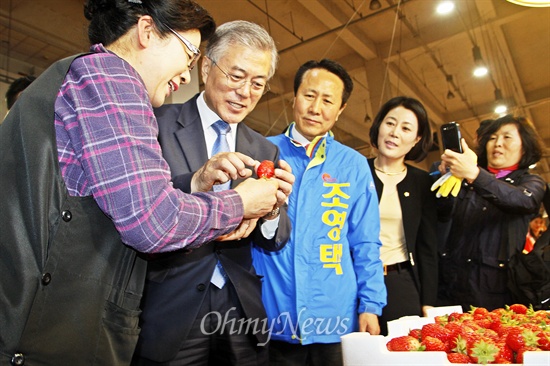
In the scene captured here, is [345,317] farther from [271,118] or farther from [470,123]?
[470,123]

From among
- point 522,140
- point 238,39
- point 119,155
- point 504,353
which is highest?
point 522,140

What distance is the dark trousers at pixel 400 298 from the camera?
6.86 ft

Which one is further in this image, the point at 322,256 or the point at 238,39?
the point at 322,256

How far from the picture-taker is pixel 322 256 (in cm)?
183

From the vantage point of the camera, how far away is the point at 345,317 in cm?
181

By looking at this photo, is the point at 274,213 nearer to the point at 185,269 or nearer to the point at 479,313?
the point at 185,269

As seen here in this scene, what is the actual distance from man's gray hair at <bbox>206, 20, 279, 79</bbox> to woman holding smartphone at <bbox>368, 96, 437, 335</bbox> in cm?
102

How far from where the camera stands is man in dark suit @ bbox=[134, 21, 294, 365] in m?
1.37

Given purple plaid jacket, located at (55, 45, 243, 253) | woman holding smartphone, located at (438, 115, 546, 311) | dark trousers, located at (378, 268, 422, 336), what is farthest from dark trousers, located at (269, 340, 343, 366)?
woman holding smartphone, located at (438, 115, 546, 311)

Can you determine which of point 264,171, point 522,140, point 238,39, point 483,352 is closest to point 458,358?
point 483,352

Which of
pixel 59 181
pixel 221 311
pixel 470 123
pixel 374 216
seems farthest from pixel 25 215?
pixel 470 123

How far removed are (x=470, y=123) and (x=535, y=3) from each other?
12.2 meters

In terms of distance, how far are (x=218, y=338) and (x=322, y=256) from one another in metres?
0.58

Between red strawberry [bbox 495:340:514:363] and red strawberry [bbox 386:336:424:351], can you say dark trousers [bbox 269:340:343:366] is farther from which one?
red strawberry [bbox 495:340:514:363]
